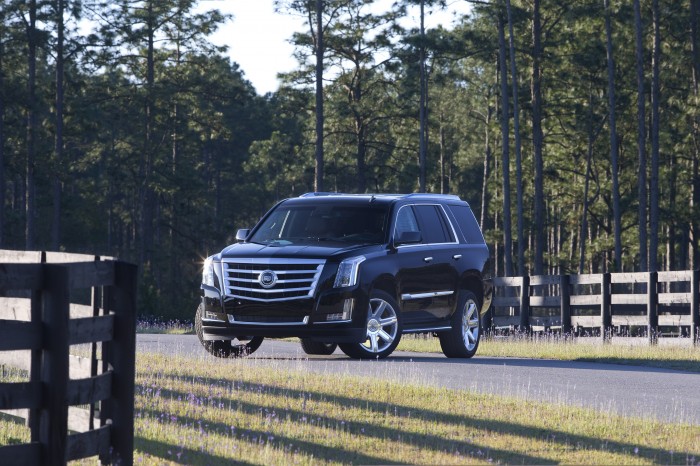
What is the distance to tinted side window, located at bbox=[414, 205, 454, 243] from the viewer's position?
1858cm

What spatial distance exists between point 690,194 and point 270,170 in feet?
126

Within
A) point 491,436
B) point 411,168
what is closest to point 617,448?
point 491,436

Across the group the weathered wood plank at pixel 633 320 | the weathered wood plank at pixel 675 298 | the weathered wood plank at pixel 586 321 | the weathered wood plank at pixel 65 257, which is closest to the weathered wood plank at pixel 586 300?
the weathered wood plank at pixel 586 321

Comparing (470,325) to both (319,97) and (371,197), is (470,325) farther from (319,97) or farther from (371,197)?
(319,97)

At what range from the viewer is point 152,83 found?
57.8 metres

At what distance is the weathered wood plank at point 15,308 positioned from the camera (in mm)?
10172

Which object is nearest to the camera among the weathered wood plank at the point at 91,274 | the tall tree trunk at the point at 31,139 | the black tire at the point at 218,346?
the weathered wood plank at the point at 91,274

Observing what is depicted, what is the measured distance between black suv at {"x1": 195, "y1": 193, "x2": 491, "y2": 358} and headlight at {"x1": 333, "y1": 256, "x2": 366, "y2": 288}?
0.04 feet

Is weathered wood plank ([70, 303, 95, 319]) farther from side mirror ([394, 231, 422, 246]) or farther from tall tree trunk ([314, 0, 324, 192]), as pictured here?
tall tree trunk ([314, 0, 324, 192])

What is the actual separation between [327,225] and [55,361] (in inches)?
398

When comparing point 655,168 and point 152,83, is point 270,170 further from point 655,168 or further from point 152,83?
point 655,168

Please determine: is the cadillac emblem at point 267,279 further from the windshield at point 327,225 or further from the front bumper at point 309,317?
the windshield at point 327,225

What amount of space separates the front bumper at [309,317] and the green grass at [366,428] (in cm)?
263

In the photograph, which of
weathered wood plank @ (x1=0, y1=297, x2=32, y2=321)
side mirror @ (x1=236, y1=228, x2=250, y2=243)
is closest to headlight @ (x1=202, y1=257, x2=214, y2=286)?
side mirror @ (x1=236, y1=228, x2=250, y2=243)
